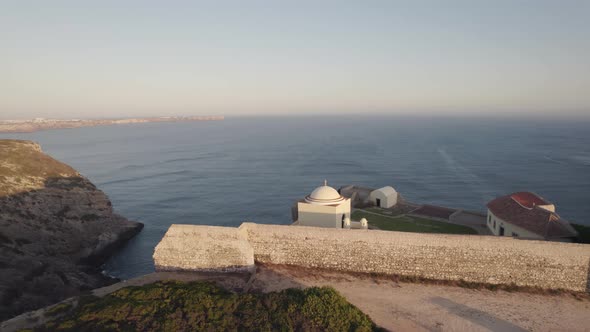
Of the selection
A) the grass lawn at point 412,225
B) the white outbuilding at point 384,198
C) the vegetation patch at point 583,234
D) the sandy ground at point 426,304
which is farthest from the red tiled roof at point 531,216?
the white outbuilding at point 384,198

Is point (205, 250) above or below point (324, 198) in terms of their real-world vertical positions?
below

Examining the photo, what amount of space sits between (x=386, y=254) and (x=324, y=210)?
6.00 metres

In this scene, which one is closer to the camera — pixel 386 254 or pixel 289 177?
pixel 386 254

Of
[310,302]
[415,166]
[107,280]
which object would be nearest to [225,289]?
[310,302]

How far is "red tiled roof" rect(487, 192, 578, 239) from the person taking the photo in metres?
16.3

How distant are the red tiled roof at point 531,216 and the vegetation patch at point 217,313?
11497 millimetres

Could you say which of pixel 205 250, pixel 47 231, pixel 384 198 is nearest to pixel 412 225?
pixel 384 198

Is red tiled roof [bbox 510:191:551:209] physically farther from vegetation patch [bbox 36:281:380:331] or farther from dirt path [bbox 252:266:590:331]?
vegetation patch [bbox 36:281:380:331]

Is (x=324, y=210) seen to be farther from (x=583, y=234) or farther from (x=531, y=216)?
(x=583, y=234)

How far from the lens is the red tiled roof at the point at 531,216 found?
1634 cm

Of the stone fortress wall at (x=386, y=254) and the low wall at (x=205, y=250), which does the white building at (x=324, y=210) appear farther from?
the low wall at (x=205, y=250)

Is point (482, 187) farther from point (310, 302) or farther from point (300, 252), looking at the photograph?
point (310, 302)

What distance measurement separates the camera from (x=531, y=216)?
1778 cm

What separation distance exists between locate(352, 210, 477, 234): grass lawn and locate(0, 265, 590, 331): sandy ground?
6745 millimetres
